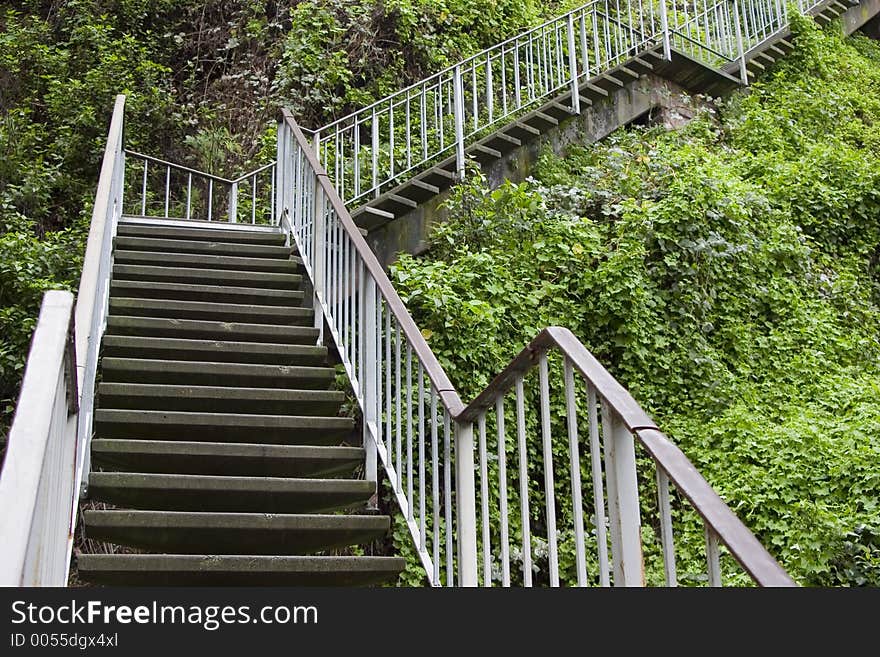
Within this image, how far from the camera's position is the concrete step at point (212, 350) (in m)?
4.79

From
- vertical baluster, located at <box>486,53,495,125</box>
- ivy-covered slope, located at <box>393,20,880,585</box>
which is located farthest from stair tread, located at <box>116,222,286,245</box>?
vertical baluster, located at <box>486,53,495,125</box>

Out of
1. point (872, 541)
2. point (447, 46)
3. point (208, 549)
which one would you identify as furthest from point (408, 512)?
point (447, 46)

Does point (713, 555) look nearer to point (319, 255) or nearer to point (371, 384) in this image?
point (371, 384)

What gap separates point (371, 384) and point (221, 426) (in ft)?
2.78

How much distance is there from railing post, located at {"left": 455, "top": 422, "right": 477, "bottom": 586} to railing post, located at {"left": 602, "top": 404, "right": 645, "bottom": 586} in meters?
0.97

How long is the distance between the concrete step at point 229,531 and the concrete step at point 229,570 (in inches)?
6.4

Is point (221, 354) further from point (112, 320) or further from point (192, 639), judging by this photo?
point (192, 639)

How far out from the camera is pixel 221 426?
421 centimetres

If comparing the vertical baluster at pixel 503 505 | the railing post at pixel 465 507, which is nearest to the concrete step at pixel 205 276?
the railing post at pixel 465 507

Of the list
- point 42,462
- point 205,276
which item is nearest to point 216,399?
point 205,276

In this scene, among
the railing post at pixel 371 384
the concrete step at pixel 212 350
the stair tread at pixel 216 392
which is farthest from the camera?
the concrete step at pixel 212 350

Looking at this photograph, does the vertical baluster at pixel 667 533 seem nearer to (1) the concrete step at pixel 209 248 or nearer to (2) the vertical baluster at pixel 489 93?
(1) the concrete step at pixel 209 248

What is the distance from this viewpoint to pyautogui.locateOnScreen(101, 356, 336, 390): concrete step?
14.9ft

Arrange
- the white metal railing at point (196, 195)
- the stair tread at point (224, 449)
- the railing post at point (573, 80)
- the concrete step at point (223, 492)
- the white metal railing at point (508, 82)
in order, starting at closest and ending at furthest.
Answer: the concrete step at point (223, 492), the stair tread at point (224, 449), the white metal railing at point (508, 82), the white metal railing at point (196, 195), the railing post at point (573, 80)
